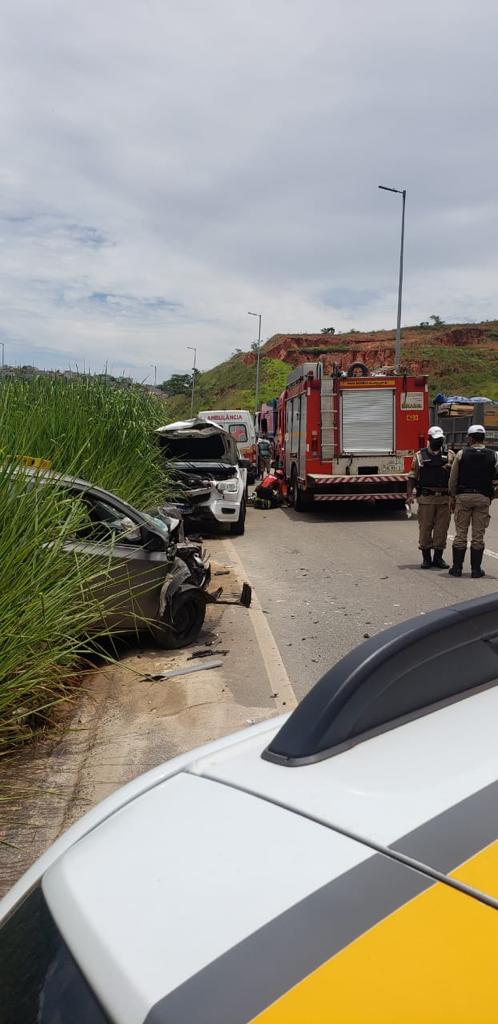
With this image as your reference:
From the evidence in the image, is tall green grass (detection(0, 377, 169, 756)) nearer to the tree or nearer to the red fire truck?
the red fire truck

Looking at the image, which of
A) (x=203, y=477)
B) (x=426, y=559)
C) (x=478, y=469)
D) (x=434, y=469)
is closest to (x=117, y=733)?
(x=426, y=559)

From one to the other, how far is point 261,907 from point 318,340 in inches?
3807

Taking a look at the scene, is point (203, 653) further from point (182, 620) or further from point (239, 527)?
point (239, 527)

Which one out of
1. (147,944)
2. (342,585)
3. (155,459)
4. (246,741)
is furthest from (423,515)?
(147,944)

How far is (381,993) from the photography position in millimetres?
922

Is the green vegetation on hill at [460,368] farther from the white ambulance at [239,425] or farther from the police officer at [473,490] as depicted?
the police officer at [473,490]

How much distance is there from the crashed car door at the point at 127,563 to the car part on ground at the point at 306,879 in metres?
4.37

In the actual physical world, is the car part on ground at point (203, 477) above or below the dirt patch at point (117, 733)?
above

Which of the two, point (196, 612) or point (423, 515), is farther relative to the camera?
point (423, 515)

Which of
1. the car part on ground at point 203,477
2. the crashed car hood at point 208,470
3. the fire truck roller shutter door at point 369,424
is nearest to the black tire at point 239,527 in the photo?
the car part on ground at point 203,477

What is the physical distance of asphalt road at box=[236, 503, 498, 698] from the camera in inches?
282

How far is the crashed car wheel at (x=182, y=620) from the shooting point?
6.60 m

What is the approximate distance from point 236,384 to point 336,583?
8676 cm

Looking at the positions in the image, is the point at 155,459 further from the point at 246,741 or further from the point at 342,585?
the point at 246,741
